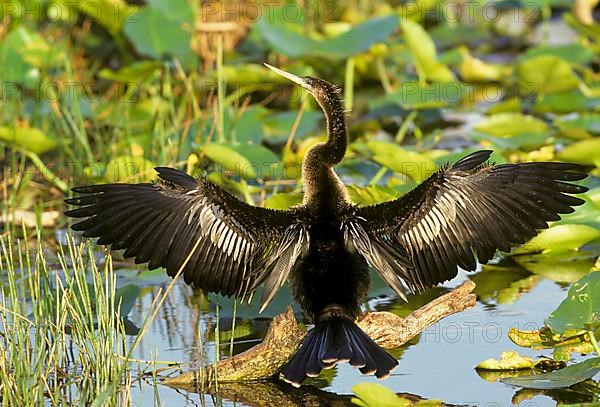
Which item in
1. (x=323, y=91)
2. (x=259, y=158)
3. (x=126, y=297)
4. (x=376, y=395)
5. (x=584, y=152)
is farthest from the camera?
(x=584, y=152)

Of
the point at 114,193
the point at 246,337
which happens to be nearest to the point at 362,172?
the point at 246,337

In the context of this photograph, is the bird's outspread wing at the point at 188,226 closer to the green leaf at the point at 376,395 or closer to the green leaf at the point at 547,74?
the green leaf at the point at 376,395

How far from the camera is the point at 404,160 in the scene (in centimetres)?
624

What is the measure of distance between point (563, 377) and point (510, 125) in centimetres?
367

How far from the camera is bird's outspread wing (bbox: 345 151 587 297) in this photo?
4.56 metres

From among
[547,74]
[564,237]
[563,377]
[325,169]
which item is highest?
[547,74]

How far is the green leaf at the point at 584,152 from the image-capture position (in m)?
6.66

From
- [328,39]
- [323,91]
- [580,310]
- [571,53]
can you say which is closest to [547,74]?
[571,53]

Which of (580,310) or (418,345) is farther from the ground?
(580,310)

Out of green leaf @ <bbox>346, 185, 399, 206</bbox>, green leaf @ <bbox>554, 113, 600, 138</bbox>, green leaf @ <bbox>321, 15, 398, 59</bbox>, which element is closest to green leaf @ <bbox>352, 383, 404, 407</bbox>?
green leaf @ <bbox>346, 185, 399, 206</bbox>

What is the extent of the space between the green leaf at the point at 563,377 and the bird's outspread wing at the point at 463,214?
0.58 meters

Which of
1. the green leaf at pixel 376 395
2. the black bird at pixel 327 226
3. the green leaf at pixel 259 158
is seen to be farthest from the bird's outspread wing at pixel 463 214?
the green leaf at pixel 259 158

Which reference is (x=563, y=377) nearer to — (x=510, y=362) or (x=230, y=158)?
(x=510, y=362)

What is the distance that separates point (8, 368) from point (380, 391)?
4.53ft
